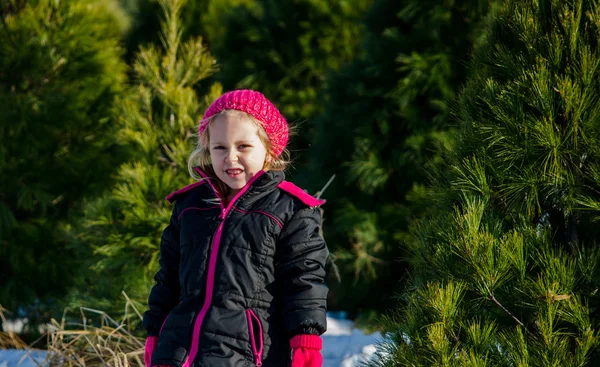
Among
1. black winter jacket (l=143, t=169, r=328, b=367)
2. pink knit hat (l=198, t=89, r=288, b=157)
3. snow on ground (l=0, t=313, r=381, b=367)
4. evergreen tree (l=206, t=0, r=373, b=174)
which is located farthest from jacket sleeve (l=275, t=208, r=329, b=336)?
evergreen tree (l=206, t=0, r=373, b=174)

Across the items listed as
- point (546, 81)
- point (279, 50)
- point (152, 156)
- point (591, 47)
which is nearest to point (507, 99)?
point (546, 81)

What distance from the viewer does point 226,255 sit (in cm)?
246

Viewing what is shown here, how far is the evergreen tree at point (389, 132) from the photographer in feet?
18.4

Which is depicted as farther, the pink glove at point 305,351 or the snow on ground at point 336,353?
the snow on ground at point 336,353

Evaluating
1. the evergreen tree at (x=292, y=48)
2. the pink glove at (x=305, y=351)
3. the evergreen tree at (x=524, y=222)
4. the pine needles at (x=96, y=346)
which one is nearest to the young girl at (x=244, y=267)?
the pink glove at (x=305, y=351)

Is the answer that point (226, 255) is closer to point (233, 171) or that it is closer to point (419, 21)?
point (233, 171)

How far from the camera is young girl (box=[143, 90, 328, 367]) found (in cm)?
240

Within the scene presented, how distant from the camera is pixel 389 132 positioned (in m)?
5.75

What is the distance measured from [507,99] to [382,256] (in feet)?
11.8

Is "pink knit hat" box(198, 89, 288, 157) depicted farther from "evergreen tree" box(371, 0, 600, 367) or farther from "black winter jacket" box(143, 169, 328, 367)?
"evergreen tree" box(371, 0, 600, 367)

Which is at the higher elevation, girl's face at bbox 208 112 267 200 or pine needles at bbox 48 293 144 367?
girl's face at bbox 208 112 267 200

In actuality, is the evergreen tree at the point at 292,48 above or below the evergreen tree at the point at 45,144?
above

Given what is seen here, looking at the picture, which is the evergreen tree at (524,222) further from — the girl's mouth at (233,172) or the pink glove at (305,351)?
the girl's mouth at (233,172)

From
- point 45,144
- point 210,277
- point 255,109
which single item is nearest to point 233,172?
point 255,109
